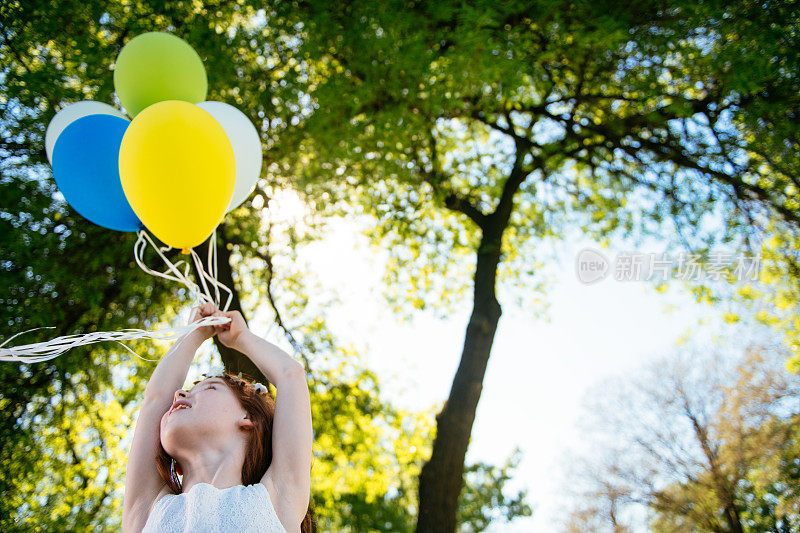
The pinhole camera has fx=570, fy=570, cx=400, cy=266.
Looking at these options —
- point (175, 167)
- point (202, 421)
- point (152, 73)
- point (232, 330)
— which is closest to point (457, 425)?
point (232, 330)

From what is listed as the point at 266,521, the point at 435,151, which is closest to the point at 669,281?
the point at 435,151

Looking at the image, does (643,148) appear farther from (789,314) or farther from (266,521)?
(266,521)

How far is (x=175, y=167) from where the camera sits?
7.56ft

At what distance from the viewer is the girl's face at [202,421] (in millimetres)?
Result: 1999

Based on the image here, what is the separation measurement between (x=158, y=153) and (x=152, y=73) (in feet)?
3.65

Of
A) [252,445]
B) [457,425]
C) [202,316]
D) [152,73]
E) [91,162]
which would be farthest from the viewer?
[457,425]

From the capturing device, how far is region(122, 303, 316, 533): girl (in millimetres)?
1886

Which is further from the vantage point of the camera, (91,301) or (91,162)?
(91,301)

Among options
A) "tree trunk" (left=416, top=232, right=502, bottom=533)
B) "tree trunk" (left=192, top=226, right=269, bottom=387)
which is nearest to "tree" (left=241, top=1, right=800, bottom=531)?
"tree trunk" (left=416, top=232, right=502, bottom=533)

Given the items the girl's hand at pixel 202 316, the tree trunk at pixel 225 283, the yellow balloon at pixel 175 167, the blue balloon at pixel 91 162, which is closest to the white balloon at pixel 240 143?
the blue balloon at pixel 91 162

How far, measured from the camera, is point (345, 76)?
18.8 ft

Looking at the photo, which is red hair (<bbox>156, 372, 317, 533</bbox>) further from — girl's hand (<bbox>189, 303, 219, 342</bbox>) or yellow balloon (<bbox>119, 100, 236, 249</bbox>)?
yellow balloon (<bbox>119, 100, 236, 249</bbox>)

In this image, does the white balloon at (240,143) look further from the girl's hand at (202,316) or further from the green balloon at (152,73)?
the girl's hand at (202,316)

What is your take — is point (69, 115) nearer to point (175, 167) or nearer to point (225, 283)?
point (175, 167)
